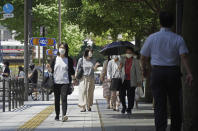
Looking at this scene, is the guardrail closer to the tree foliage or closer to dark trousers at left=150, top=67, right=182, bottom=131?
dark trousers at left=150, top=67, right=182, bottom=131

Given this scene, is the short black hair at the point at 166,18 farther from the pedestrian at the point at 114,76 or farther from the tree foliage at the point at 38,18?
the tree foliage at the point at 38,18

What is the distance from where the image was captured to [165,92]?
8.28m

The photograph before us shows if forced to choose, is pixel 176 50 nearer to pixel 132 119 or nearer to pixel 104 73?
pixel 132 119

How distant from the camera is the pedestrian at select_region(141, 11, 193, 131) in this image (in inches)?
323

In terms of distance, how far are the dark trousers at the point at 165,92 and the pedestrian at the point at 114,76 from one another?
27.8ft

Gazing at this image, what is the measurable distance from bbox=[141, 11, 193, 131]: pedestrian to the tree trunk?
64.9 inches

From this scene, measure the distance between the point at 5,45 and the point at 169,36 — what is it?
11068cm

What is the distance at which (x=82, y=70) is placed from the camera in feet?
61.9

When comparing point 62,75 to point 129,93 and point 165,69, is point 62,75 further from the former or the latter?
point 165,69

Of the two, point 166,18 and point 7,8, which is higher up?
point 7,8

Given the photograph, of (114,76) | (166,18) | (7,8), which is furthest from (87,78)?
(7,8)

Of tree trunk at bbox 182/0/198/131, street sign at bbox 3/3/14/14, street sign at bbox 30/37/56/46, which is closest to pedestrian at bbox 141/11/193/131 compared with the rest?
tree trunk at bbox 182/0/198/131

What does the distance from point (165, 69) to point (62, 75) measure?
6.35 meters

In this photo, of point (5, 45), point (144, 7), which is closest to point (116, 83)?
point (144, 7)
